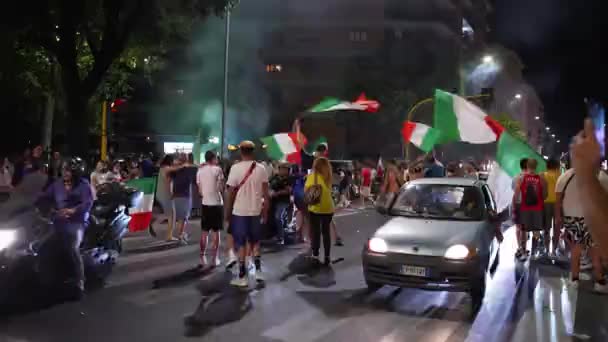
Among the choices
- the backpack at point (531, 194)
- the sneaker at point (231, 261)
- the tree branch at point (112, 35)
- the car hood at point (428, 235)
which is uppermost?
the tree branch at point (112, 35)

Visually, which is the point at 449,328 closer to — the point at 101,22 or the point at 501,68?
the point at 101,22

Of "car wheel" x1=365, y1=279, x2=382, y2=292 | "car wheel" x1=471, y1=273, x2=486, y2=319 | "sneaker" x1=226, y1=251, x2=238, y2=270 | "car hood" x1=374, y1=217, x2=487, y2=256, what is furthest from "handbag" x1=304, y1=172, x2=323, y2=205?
"car wheel" x1=471, y1=273, x2=486, y2=319

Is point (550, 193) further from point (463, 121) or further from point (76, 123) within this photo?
point (76, 123)

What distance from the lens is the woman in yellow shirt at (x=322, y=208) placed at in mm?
9820

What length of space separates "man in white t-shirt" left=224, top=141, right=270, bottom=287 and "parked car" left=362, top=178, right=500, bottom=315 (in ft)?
5.33

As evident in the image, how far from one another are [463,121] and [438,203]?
468 cm

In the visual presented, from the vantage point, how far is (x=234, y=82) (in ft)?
171

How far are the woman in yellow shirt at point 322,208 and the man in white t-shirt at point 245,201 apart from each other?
1.55 meters

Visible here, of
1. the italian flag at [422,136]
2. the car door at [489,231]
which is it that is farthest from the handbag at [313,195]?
the italian flag at [422,136]

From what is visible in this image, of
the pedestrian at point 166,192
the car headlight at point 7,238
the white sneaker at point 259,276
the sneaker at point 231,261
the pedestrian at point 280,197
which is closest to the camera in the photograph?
the car headlight at point 7,238

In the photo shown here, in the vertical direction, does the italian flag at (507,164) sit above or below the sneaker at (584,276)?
above

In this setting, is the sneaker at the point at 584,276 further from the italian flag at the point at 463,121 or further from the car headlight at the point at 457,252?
the italian flag at the point at 463,121

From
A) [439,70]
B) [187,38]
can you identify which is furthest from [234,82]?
[187,38]

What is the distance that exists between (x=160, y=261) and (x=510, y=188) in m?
6.80
